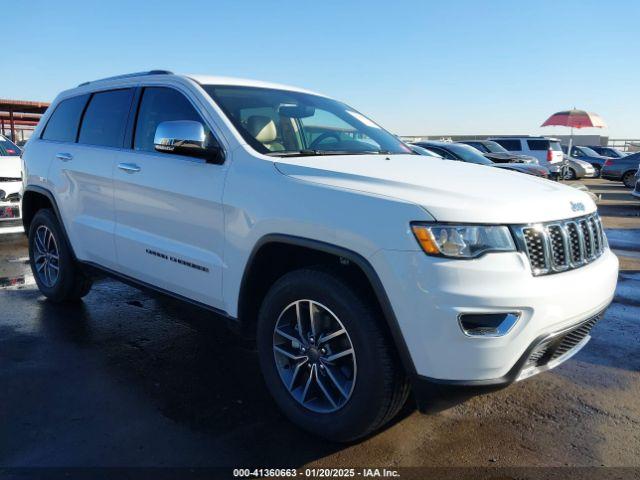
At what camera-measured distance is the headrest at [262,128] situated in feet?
11.3

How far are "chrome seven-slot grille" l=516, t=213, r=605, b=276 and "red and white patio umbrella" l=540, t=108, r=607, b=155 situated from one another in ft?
79.2

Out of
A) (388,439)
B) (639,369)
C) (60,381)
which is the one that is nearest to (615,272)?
(639,369)

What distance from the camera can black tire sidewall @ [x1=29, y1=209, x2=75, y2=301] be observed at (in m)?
4.94

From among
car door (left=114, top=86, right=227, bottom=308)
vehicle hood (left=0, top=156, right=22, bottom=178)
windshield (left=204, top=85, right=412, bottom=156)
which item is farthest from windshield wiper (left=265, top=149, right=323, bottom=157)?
vehicle hood (left=0, top=156, right=22, bottom=178)

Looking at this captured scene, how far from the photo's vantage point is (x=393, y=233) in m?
2.51

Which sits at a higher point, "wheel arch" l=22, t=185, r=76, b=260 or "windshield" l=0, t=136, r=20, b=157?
"windshield" l=0, t=136, r=20, b=157

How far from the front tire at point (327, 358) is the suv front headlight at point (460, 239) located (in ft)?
1.47

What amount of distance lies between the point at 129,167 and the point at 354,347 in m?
2.19

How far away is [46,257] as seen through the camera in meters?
5.32

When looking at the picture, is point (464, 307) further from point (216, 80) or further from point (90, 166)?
point (90, 166)

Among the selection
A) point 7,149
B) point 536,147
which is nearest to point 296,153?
point 7,149

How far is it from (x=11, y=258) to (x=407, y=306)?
266 inches

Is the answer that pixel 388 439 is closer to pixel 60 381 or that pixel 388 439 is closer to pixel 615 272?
pixel 615 272

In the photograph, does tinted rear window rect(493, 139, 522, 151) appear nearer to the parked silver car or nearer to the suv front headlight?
the parked silver car
